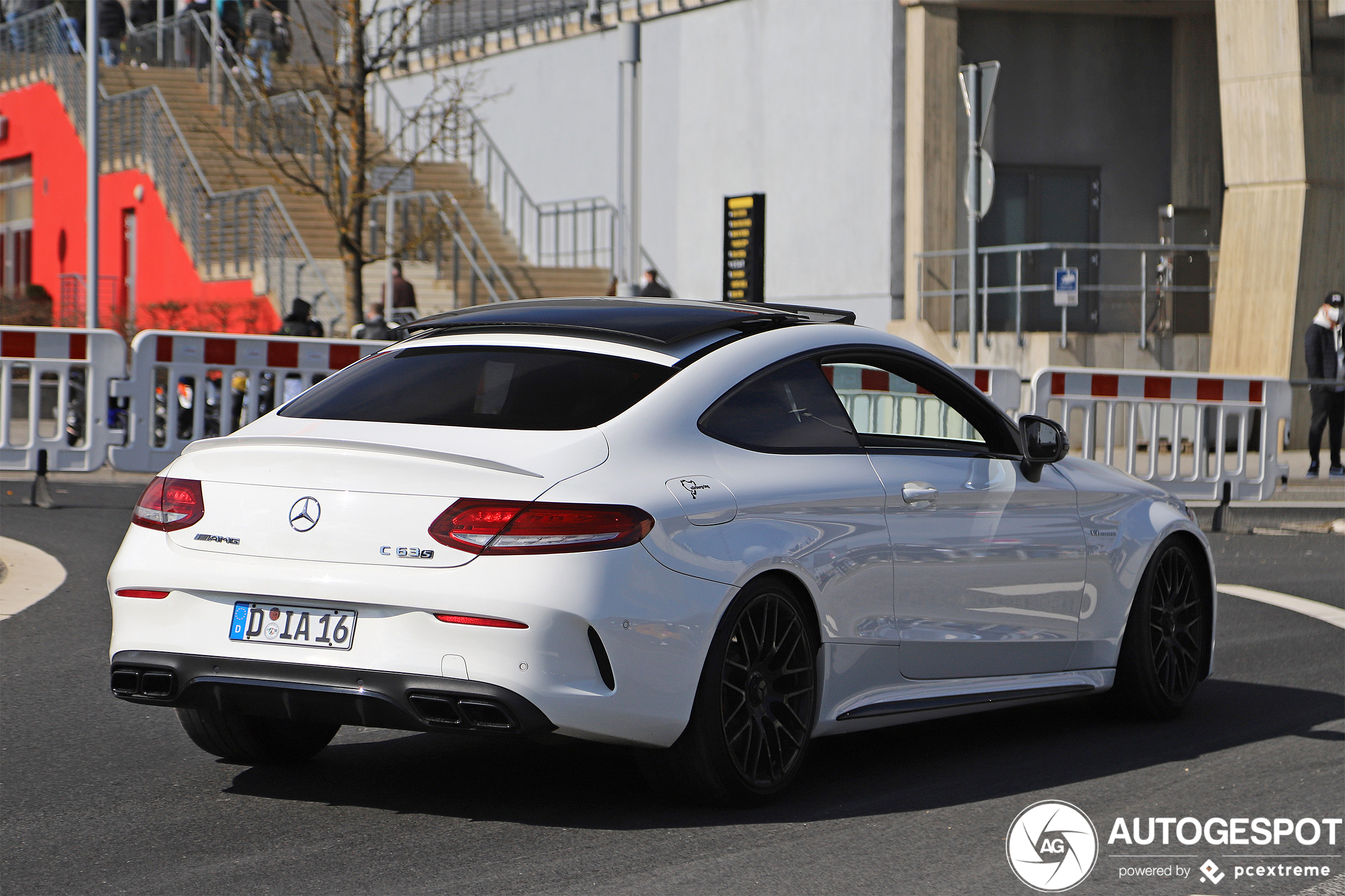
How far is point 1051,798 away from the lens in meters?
5.98

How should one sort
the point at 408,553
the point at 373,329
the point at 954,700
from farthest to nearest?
the point at 373,329, the point at 954,700, the point at 408,553

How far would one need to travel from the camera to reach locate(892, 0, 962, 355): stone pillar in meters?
26.5

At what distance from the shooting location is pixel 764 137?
1142 inches

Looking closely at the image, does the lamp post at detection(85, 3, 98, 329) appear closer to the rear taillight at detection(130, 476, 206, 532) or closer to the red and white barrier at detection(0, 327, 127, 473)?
the red and white barrier at detection(0, 327, 127, 473)

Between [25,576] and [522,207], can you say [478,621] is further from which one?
[522,207]

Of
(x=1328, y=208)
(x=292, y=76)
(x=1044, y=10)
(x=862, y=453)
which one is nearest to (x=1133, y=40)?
(x=1044, y=10)

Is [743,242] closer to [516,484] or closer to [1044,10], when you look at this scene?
[1044,10]

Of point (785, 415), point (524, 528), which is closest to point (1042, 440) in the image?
point (785, 415)

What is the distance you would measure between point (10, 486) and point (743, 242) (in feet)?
39.7

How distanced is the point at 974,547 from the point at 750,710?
124cm

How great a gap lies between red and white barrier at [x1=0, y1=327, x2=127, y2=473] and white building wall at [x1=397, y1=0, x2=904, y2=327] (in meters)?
13.4

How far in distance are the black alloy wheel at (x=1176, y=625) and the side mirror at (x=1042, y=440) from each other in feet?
2.67

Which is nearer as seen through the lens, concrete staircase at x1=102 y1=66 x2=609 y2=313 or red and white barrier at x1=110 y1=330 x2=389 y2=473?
red and white barrier at x1=110 y1=330 x2=389 y2=473

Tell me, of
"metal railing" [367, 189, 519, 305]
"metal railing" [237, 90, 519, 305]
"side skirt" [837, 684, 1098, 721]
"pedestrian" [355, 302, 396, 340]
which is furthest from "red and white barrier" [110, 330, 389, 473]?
"metal railing" [367, 189, 519, 305]
